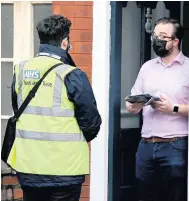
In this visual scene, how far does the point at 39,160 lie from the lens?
5180mm

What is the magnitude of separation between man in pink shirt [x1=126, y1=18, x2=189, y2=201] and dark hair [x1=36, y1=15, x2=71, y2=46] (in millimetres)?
832

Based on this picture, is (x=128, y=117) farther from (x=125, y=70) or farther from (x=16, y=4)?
(x=16, y=4)

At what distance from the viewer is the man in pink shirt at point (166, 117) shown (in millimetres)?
5691

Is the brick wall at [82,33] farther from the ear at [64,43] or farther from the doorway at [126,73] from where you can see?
the ear at [64,43]

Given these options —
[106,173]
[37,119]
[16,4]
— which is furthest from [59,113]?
[16,4]

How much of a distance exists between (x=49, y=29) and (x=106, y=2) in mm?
1127

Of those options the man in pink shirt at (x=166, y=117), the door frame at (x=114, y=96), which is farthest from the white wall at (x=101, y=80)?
the man in pink shirt at (x=166, y=117)

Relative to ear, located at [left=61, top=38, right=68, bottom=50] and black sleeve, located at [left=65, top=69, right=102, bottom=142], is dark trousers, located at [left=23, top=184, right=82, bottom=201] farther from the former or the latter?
ear, located at [left=61, top=38, right=68, bottom=50]

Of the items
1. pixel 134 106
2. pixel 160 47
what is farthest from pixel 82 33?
pixel 134 106

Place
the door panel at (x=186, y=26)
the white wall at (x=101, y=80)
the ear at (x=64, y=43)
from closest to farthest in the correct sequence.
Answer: the ear at (x=64, y=43) → the white wall at (x=101, y=80) → the door panel at (x=186, y=26)

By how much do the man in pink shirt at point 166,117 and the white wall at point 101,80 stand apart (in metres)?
0.47

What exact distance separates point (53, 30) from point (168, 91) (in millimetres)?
1042

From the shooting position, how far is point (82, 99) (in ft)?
16.8

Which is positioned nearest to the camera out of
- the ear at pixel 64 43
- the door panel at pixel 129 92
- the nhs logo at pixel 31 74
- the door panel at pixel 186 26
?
the nhs logo at pixel 31 74
